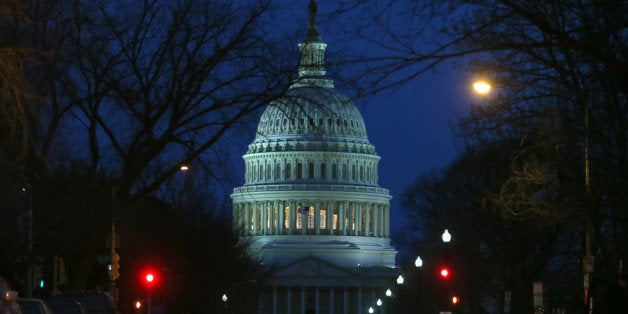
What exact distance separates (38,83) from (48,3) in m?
1.15

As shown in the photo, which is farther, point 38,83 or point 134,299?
point 134,299

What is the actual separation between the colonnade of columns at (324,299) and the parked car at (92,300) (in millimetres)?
160116

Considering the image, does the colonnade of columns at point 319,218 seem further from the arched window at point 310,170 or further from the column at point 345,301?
the column at point 345,301

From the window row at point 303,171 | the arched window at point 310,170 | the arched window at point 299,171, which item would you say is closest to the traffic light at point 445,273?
the window row at point 303,171

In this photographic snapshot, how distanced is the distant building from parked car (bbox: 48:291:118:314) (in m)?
154

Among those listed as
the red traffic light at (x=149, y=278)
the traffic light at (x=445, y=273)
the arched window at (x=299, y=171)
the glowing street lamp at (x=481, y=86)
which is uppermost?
the arched window at (x=299, y=171)

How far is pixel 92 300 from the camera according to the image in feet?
91.8

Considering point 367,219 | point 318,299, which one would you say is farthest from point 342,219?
point 318,299

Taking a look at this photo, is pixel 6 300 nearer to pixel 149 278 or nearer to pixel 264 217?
pixel 149 278

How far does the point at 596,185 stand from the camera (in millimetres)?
27781

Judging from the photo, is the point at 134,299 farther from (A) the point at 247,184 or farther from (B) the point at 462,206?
(A) the point at 247,184

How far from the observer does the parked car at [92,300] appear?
27219 mm

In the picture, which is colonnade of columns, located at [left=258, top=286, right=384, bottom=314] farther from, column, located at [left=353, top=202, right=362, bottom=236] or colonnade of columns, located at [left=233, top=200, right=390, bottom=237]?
column, located at [left=353, top=202, right=362, bottom=236]

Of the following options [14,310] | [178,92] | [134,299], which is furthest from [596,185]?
[134,299]
